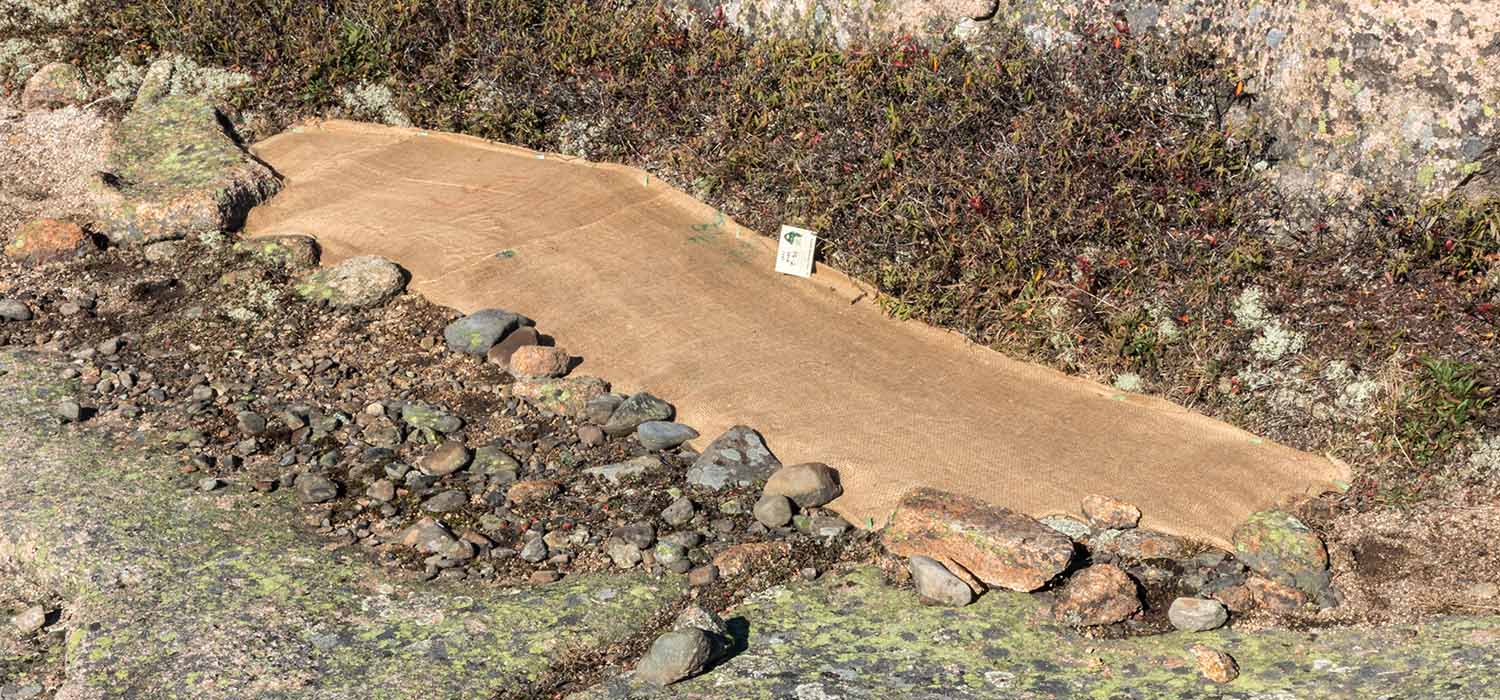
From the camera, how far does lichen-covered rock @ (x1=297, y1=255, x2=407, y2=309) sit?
23.2 ft

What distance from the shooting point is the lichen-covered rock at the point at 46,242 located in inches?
295

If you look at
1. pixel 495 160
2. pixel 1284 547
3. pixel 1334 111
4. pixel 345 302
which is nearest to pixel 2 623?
pixel 345 302

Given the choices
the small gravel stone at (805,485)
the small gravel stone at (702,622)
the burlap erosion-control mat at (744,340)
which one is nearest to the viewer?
the small gravel stone at (702,622)

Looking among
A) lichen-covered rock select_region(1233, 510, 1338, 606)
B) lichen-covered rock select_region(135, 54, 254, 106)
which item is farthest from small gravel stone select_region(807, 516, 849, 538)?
lichen-covered rock select_region(135, 54, 254, 106)

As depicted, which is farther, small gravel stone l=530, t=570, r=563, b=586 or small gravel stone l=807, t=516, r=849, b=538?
small gravel stone l=807, t=516, r=849, b=538

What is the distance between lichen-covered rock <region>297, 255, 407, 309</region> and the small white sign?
2.01 metres

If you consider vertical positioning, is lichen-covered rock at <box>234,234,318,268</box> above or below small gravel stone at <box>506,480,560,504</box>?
above

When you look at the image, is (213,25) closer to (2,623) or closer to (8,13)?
(8,13)

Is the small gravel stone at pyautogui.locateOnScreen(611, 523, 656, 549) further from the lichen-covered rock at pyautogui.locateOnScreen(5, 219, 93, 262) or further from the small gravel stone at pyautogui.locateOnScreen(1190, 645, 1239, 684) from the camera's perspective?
the lichen-covered rock at pyautogui.locateOnScreen(5, 219, 93, 262)

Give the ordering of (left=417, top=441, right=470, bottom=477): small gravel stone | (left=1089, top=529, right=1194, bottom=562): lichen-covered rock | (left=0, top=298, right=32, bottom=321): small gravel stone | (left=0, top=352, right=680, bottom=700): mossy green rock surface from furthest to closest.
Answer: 1. (left=0, top=298, right=32, bottom=321): small gravel stone
2. (left=417, top=441, right=470, bottom=477): small gravel stone
3. (left=1089, top=529, right=1194, bottom=562): lichen-covered rock
4. (left=0, top=352, right=680, bottom=700): mossy green rock surface

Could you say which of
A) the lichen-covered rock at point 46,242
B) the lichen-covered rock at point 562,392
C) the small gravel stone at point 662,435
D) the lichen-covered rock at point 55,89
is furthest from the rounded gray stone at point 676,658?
the lichen-covered rock at point 55,89

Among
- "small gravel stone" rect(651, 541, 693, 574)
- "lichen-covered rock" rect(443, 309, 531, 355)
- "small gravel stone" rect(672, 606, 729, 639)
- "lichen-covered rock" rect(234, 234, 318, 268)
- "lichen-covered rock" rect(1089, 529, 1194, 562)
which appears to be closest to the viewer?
"small gravel stone" rect(672, 606, 729, 639)

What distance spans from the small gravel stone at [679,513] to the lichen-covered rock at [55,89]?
6066 millimetres

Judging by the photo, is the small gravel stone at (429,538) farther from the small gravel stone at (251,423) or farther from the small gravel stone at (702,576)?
the small gravel stone at (251,423)
